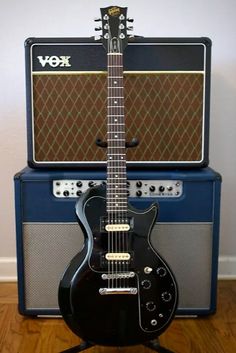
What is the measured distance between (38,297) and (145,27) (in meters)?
1.10

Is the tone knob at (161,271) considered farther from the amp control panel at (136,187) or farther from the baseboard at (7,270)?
the baseboard at (7,270)

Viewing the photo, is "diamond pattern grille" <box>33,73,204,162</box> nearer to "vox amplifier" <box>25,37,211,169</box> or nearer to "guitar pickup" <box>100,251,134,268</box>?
"vox amplifier" <box>25,37,211,169</box>

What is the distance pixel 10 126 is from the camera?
65.2 inches

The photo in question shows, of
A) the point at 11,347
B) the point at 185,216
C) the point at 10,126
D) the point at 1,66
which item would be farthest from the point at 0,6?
the point at 11,347

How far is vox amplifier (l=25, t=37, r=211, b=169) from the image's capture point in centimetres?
128

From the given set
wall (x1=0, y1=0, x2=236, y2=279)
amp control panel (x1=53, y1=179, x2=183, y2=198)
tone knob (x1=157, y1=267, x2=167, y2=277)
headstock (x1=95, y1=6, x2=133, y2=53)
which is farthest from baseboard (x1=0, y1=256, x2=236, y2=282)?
headstock (x1=95, y1=6, x2=133, y2=53)

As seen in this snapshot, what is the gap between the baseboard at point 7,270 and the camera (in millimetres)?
1725

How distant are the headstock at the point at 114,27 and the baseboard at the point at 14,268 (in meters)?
1.01

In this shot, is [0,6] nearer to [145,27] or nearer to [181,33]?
[145,27]

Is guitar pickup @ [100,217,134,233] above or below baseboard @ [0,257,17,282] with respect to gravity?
above

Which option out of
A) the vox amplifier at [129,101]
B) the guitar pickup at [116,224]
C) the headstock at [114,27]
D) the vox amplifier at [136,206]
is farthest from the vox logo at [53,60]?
the guitar pickup at [116,224]

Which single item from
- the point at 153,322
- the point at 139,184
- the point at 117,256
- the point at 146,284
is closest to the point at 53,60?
the point at 139,184

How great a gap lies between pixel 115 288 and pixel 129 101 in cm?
58

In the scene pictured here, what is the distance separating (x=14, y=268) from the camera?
1.73m
